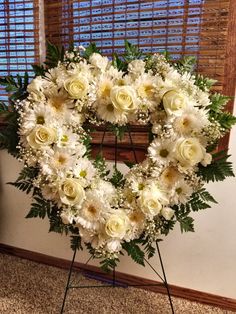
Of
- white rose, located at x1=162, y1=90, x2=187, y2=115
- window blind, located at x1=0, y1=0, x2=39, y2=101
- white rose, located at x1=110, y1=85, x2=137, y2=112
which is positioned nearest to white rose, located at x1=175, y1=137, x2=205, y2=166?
white rose, located at x1=162, y1=90, x2=187, y2=115

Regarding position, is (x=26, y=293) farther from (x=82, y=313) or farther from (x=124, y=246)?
(x=124, y=246)

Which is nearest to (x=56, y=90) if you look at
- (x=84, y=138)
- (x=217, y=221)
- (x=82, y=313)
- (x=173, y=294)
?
(x=84, y=138)

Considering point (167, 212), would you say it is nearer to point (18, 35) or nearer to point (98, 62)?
point (98, 62)

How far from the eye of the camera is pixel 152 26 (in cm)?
145

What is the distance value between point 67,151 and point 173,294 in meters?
1.12

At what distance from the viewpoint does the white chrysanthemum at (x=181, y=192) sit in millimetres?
1083

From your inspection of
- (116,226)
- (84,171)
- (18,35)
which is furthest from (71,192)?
(18,35)

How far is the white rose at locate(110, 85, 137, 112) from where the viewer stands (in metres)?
1.01

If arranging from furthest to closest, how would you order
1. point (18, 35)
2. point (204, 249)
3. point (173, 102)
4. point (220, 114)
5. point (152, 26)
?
point (18, 35) < point (204, 249) < point (152, 26) < point (220, 114) < point (173, 102)

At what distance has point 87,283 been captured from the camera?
5.87ft

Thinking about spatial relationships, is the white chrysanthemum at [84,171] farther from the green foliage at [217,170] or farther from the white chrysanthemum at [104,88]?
the green foliage at [217,170]

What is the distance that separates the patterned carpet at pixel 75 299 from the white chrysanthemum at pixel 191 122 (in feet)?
3.38

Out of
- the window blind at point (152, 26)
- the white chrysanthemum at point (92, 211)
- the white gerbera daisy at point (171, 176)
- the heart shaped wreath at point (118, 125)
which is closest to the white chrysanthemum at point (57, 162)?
the heart shaped wreath at point (118, 125)

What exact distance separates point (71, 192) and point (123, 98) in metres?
0.36
